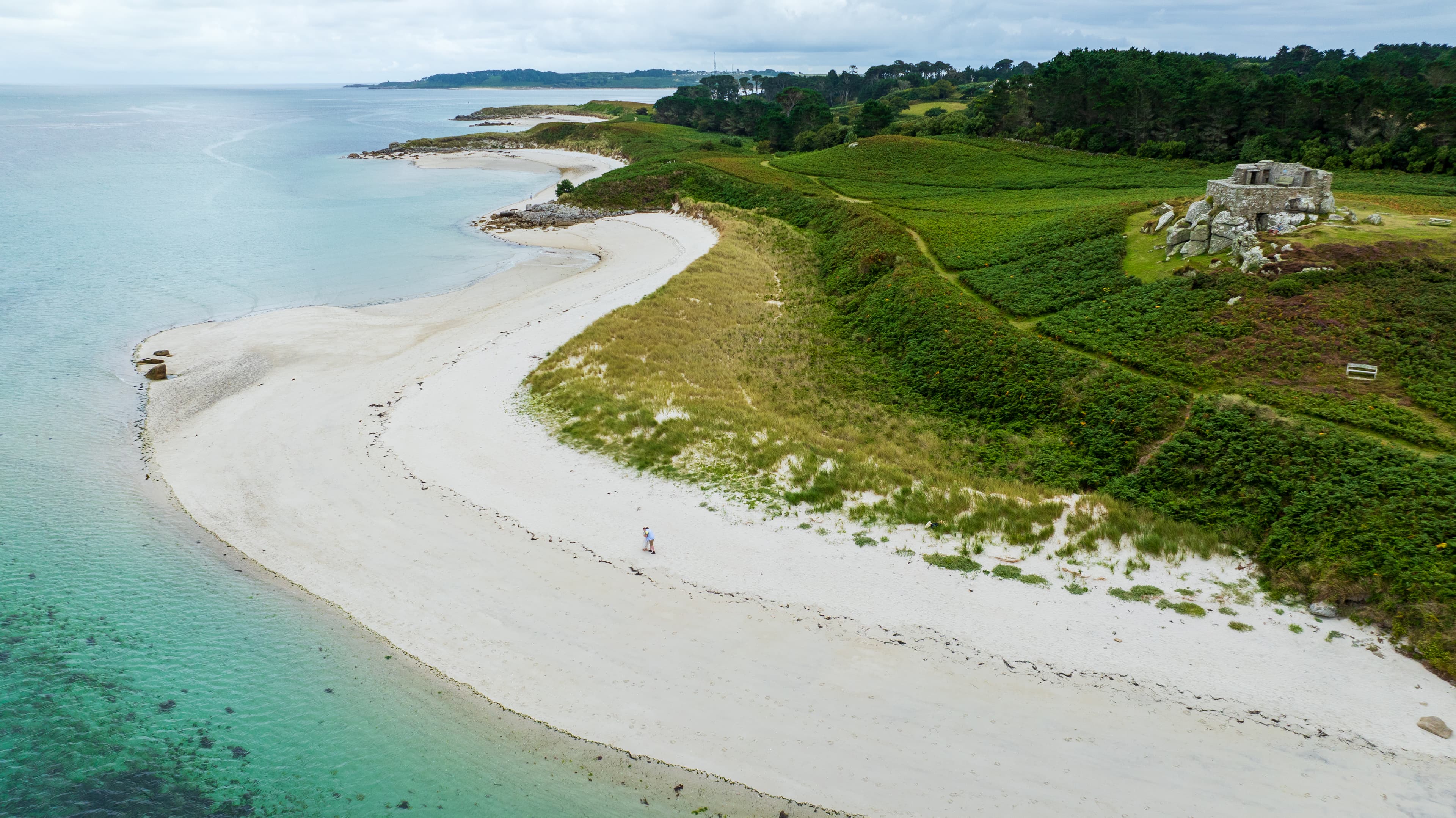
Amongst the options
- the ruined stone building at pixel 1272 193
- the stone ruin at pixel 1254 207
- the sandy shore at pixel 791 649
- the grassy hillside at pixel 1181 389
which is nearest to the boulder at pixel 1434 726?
the sandy shore at pixel 791 649

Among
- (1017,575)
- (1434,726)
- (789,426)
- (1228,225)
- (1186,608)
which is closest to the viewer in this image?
(1434,726)

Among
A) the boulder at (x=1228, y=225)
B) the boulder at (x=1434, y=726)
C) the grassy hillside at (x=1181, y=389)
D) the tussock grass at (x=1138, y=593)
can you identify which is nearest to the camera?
the boulder at (x=1434, y=726)

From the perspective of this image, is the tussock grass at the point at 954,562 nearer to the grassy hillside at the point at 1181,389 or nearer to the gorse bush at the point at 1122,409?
the gorse bush at the point at 1122,409

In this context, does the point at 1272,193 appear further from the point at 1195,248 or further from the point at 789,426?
the point at 789,426

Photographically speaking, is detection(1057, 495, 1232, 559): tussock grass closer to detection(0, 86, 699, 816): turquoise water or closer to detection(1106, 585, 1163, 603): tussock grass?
detection(1106, 585, 1163, 603): tussock grass

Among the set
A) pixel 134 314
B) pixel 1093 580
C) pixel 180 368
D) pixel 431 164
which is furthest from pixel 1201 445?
pixel 431 164

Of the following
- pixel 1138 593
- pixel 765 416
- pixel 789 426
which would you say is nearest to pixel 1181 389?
pixel 1138 593
